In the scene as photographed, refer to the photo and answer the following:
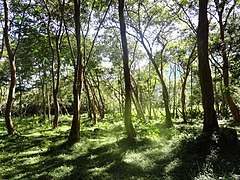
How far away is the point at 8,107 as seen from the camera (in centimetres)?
1262

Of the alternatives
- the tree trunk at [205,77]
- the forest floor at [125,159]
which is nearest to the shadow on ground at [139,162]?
the forest floor at [125,159]

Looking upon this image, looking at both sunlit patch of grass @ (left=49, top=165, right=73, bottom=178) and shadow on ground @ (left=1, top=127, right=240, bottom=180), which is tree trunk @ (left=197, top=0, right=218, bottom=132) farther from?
sunlit patch of grass @ (left=49, top=165, right=73, bottom=178)

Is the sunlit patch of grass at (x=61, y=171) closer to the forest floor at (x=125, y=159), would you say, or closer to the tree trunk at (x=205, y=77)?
the forest floor at (x=125, y=159)

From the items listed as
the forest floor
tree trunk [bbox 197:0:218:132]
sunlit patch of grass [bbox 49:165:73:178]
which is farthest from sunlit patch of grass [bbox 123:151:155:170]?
tree trunk [bbox 197:0:218:132]

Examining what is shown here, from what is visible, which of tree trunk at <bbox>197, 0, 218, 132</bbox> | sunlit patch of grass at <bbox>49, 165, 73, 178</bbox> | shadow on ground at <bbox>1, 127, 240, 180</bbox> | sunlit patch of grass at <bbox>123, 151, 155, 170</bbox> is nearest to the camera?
shadow on ground at <bbox>1, 127, 240, 180</bbox>

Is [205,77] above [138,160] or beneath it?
above

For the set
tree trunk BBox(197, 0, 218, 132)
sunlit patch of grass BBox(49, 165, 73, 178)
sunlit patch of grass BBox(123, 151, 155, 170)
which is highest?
tree trunk BBox(197, 0, 218, 132)

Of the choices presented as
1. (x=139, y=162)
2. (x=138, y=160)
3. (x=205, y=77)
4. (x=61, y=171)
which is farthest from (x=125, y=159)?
(x=205, y=77)

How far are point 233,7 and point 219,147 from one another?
10.7 meters

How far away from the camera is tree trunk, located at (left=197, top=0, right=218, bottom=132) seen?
9.59 meters

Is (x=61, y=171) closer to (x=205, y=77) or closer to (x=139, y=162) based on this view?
(x=139, y=162)

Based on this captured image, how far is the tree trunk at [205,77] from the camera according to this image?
9594mm

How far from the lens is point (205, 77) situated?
9656mm

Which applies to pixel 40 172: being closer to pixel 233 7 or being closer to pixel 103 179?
pixel 103 179
